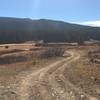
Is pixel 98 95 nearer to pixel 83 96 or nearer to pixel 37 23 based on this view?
pixel 83 96

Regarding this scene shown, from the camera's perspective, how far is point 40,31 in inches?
4798

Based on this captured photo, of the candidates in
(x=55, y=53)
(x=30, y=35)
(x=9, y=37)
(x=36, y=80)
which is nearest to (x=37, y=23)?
(x=30, y=35)

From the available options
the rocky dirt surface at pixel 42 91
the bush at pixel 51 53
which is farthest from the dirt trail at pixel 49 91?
the bush at pixel 51 53

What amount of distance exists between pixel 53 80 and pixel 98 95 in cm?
446

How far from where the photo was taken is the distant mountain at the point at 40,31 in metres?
114

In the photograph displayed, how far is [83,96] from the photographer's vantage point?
511 inches

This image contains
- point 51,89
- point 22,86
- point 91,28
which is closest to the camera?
point 51,89

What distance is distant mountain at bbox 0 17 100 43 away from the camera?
114 meters

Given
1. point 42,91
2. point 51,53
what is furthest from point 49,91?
point 51,53

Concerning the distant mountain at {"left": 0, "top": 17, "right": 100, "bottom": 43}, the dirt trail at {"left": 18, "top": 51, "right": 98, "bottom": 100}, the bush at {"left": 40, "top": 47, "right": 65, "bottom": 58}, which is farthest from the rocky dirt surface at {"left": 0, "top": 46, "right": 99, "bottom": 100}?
the distant mountain at {"left": 0, "top": 17, "right": 100, "bottom": 43}

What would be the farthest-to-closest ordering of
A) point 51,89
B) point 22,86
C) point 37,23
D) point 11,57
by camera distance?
point 37,23 → point 11,57 → point 22,86 → point 51,89

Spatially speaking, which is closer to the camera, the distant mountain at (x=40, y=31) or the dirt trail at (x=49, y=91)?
the dirt trail at (x=49, y=91)

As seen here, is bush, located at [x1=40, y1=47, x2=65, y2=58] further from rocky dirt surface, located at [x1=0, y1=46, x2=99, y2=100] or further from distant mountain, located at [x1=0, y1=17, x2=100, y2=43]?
distant mountain, located at [x1=0, y1=17, x2=100, y2=43]

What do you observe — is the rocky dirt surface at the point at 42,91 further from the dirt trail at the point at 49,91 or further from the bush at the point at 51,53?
the bush at the point at 51,53
